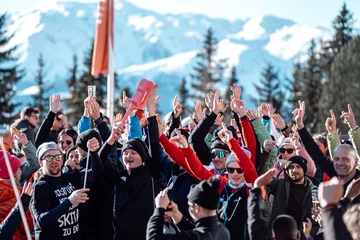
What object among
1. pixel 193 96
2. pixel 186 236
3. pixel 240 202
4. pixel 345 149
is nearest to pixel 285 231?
pixel 186 236

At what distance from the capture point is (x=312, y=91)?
51688mm

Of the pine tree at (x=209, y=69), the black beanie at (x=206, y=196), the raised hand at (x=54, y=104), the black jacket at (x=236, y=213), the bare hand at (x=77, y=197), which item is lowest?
the black jacket at (x=236, y=213)

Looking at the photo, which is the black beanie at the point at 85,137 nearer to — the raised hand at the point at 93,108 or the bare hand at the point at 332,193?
the raised hand at the point at 93,108

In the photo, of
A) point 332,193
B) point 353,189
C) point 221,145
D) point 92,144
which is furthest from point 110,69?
point 332,193

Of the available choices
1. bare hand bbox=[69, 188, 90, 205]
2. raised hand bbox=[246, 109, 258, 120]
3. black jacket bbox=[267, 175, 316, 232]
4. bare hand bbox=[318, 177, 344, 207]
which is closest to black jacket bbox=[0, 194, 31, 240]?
bare hand bbox=[69, 188, 90, 205]

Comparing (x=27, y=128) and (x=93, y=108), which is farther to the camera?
(x=27, y=128)

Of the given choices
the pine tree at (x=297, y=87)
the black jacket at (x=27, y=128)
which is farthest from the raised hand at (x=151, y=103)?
the pine tree at (x=297, y=87)

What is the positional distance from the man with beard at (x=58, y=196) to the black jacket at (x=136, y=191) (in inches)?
9.5

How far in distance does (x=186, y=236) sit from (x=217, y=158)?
Answer: 2477 millimetres

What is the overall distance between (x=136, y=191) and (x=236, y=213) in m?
1.17

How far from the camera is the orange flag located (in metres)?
18.9

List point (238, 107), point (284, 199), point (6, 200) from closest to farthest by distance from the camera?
point (284, 199) → point (6, 200) → point (238, 107)

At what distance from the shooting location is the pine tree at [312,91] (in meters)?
48.4

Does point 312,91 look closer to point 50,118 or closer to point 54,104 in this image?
point 50,118
